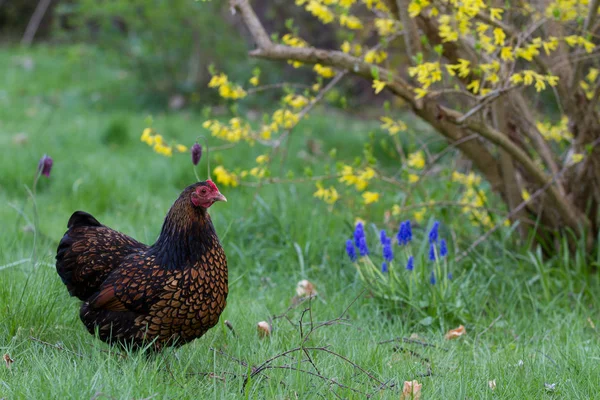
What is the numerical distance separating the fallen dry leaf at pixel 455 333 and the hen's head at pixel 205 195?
4.16ft

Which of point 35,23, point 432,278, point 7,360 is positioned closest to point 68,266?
point 7,360

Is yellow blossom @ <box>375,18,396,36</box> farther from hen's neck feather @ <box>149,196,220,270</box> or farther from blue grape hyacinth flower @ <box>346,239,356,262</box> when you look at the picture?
hen's neck feather @ <box>149,196,220,270</box>

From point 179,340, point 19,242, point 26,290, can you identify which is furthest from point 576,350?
point 19,242

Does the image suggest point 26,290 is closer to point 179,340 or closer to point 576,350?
point 179,340

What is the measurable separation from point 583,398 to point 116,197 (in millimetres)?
3737

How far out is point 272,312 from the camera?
137 inches

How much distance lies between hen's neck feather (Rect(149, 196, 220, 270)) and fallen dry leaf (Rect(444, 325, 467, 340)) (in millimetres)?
1196

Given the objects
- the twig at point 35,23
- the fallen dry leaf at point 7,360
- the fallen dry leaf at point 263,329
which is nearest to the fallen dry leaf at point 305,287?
the fallen dry leaf at point 263,329

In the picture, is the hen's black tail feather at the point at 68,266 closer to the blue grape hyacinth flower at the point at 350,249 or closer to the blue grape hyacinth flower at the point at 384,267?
the blue grape hyacinth flower at the point at 350,249

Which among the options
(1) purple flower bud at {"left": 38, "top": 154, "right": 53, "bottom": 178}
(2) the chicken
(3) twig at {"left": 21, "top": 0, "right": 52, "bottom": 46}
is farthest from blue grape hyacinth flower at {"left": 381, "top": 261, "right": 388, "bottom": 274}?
(3) twig at {"left": 21, "top": 0, "right": 52, "bottom": 46}

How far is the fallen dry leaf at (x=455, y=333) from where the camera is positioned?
10.9ft

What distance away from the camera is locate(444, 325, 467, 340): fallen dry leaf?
3314 mm

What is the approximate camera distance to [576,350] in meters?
2.98

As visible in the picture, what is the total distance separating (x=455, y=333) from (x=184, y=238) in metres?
1.34
